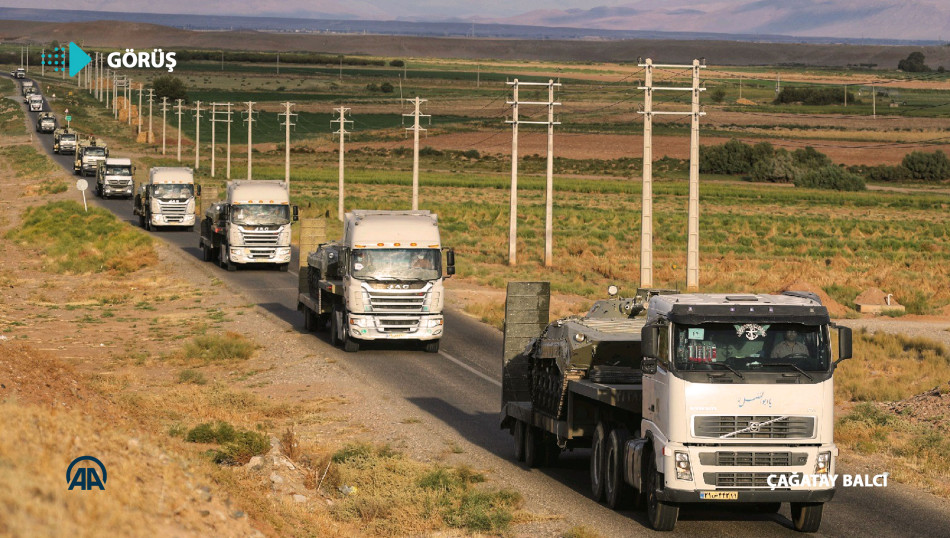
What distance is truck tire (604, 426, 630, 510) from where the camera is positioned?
17.1 metres

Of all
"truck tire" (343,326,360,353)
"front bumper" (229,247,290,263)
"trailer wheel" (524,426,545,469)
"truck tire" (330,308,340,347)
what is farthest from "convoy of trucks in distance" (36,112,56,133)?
"trailer wheel" (524,426,545,469)

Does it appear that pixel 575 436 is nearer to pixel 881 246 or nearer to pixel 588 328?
A: pixel 588 328

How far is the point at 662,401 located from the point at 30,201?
83.2 m

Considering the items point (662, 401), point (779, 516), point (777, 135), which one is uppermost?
point (777, 135)

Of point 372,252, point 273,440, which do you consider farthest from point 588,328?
point 372,252

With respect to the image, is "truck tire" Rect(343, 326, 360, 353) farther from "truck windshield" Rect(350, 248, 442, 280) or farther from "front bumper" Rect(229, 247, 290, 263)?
"front bumper" Rect(229, 247, 290, 263)

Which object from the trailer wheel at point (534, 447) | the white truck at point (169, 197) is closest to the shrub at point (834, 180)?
the white truck at point (169, 197)

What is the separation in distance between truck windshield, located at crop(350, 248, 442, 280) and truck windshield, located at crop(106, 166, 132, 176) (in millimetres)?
61594

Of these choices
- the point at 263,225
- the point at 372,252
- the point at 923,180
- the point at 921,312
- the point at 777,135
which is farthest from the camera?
the point at 777,135

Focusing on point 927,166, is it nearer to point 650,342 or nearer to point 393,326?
point 393,326

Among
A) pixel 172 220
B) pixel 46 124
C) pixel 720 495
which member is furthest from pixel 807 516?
pixel 46 124

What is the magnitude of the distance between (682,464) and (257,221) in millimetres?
37482

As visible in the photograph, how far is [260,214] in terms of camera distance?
1997 inches

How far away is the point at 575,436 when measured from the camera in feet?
61.3
